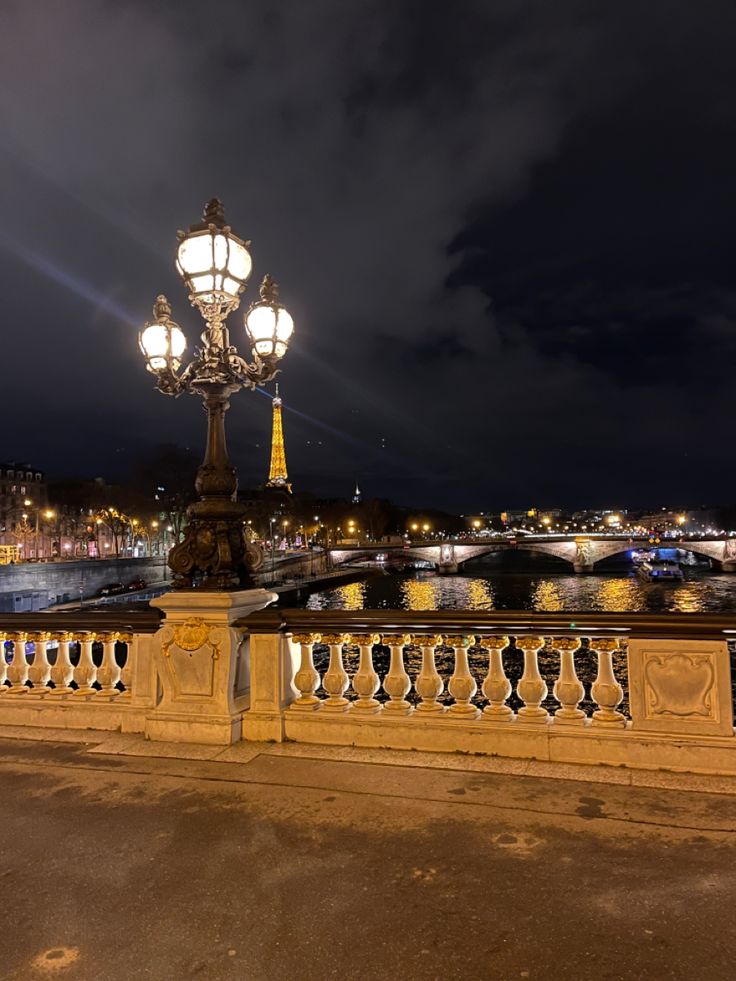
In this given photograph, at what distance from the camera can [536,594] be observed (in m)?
67.7

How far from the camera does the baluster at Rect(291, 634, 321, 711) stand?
20.7 feet

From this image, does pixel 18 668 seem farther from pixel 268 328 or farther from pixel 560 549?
pixel 560 549

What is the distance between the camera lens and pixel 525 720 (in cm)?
570

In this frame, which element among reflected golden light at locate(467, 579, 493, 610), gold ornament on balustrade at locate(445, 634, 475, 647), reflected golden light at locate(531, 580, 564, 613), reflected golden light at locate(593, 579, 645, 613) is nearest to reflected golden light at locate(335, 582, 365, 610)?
reflected golden light at locate(467, 579, 493, 610)

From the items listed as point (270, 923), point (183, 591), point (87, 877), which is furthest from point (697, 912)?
point (183, 591)

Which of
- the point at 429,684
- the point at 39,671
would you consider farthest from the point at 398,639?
the point at 39,671

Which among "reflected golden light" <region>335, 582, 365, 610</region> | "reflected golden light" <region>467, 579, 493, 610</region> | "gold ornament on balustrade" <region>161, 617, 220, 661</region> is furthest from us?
"reflected golden light" <region>335, 582, 365, 610</region>

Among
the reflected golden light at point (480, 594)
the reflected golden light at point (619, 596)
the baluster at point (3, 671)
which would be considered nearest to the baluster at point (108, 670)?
the baluster at point (3, 671)

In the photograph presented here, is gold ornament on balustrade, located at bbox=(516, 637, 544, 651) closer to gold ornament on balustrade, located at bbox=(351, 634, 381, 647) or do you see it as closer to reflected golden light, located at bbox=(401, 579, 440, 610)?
gold ornament on balustrade, located at bbox=(351, 634, 381, 647)

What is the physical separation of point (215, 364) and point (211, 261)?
106 cm

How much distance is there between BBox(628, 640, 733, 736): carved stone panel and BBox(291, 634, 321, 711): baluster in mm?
2796

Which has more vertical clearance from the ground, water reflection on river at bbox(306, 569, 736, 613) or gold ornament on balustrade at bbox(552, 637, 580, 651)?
gold ornament on balustrade at bbox(552, 637, 580, 651)

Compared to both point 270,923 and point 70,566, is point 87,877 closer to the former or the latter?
point 270,923

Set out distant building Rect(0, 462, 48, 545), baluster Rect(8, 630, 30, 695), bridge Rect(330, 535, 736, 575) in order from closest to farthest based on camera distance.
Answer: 1. baluster Rect(8, 630, 30, 695)
2. distant building Rect(0, 462, 48, 545)
3. bridge Rect(330, 535, 736, 575)
